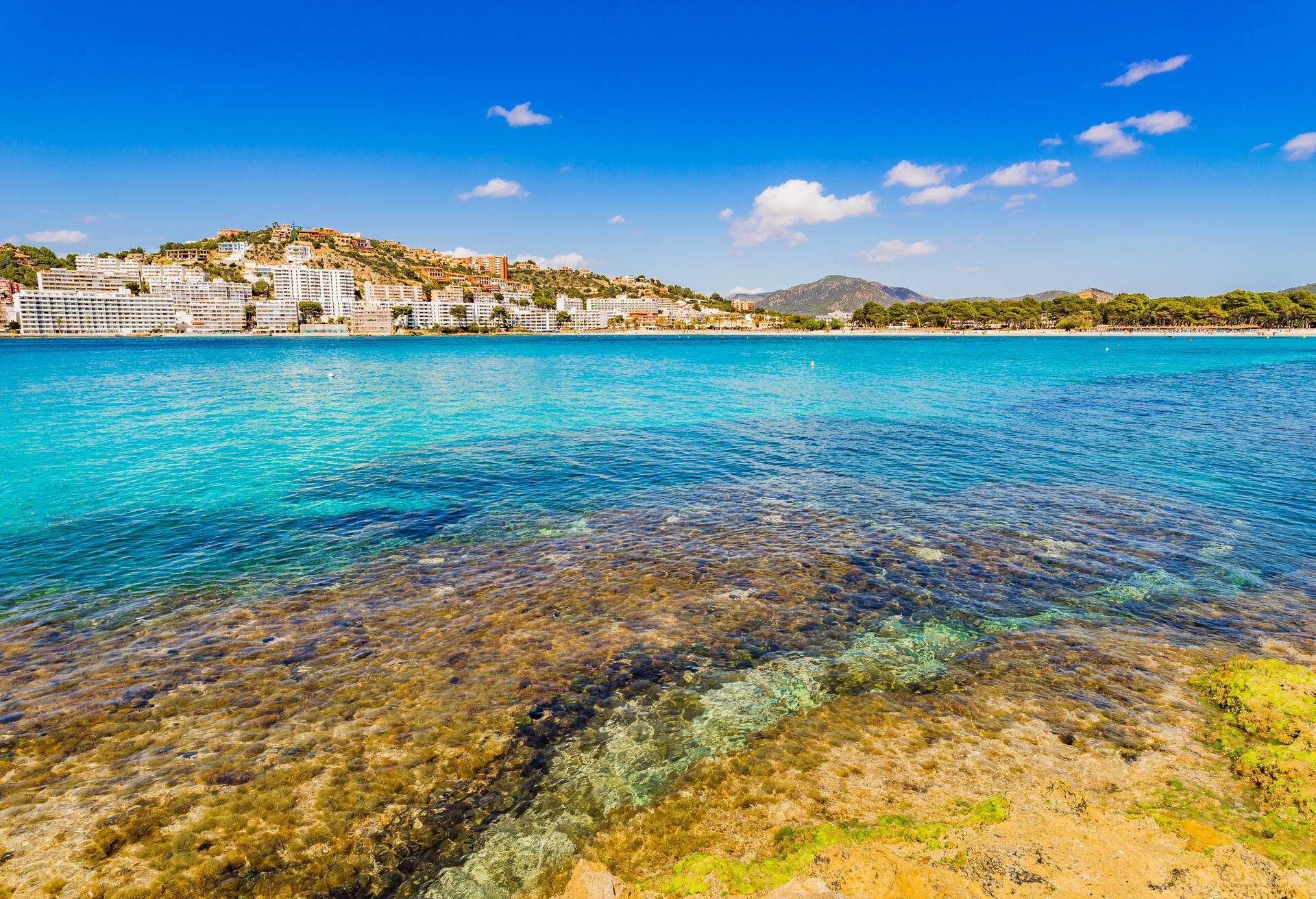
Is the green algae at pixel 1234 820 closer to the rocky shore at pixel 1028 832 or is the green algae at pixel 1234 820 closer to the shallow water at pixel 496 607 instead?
the rocky shore at pixel 1028 832

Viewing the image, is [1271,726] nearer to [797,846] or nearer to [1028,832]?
[1028,832]

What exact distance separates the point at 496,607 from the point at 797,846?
693 cm

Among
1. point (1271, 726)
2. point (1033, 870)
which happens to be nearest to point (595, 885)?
point (1033, 870)

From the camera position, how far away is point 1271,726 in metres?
7.27

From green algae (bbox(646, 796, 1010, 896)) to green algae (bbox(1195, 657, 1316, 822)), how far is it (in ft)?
9.67

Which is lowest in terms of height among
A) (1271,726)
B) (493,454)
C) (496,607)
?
(496,607)

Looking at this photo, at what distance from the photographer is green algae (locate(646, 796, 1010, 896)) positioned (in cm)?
527

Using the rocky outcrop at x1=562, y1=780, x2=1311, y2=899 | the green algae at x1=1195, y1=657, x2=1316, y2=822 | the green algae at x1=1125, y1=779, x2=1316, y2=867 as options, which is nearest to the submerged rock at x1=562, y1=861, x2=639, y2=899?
the rocky outcrop at x1=562, y1=780, x2=1311, y2=899

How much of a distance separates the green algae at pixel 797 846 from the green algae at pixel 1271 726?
9.67 ft

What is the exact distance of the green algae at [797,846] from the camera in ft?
17.3

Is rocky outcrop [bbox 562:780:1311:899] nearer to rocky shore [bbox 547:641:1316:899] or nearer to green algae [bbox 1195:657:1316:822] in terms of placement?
rocky shore [bbox 547:641:1316:899]

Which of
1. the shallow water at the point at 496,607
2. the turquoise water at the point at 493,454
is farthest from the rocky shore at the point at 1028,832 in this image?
the turquoise water at the point at 493,454

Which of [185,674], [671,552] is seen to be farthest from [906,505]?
[185,674]

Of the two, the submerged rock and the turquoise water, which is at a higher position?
the turquoise water
